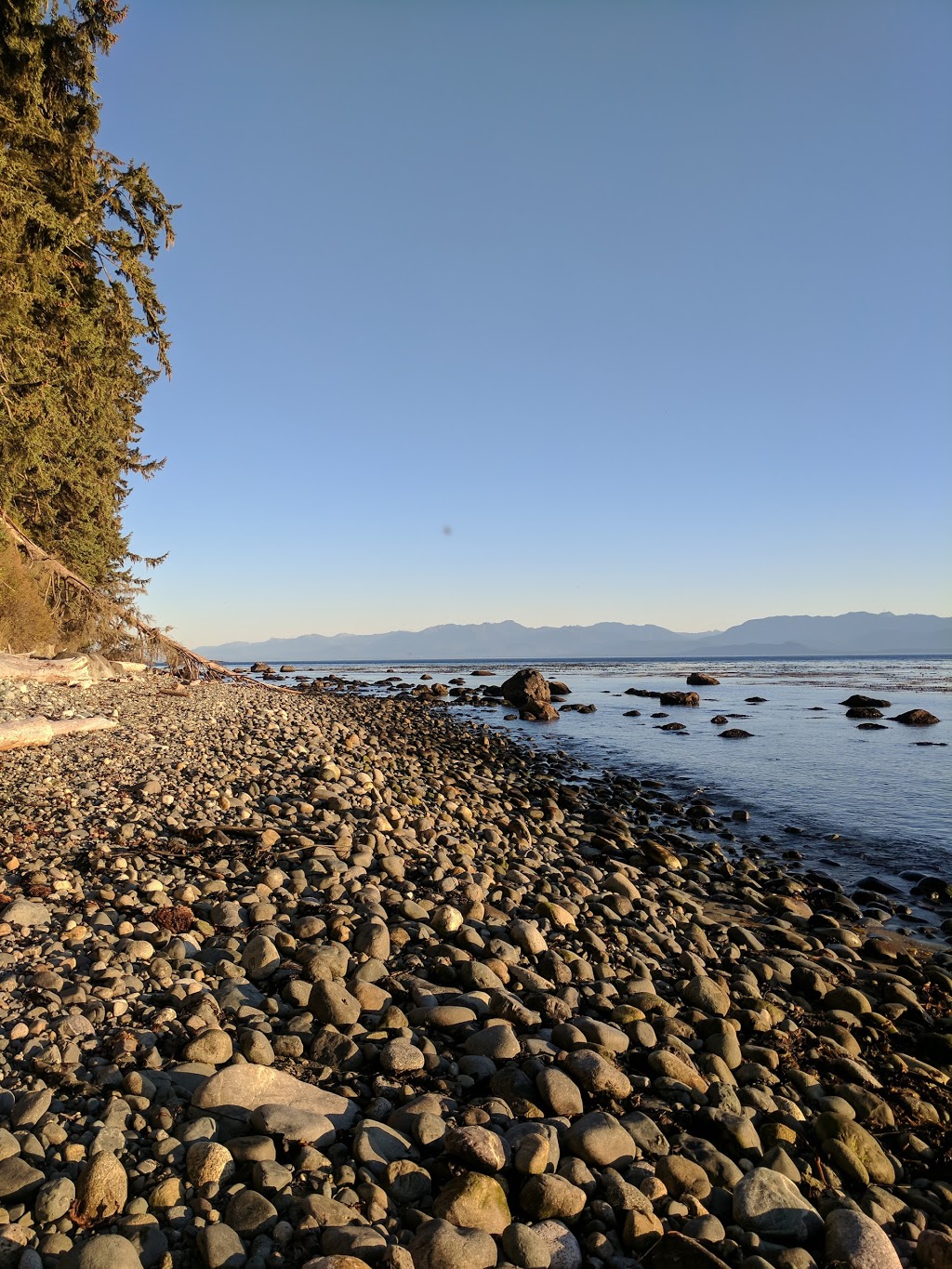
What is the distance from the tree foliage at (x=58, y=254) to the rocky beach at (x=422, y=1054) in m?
9.62

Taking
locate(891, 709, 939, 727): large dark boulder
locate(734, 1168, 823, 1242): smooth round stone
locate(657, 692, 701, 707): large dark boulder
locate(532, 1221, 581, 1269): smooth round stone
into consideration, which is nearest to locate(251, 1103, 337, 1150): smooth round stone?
locate(532, 1221, 581, 1269): smooth round stone

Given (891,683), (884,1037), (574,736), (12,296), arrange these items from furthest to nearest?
(891,683), (574,736), (12,296), (884,1037)

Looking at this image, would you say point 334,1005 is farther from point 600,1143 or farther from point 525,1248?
point 525,1248

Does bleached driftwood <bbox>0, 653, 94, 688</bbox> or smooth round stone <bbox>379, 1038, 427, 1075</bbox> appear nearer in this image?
smooth round stone <bbox>379, 1038, 427, 1075</bbox>

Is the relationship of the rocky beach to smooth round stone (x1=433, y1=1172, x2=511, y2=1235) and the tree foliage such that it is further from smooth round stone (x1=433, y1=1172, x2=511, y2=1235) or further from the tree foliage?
the tree foliage

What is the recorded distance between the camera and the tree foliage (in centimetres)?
1349

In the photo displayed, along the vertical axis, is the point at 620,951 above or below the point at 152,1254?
below

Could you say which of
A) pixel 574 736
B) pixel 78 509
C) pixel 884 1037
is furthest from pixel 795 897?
pixel 78 509

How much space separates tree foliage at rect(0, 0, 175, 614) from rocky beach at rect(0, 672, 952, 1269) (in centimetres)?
962

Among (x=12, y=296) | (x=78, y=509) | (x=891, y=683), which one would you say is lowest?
(x=891, y=683)

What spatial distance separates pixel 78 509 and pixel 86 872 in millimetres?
19564

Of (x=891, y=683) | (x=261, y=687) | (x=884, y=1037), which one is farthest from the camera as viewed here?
(x=891, y=683)

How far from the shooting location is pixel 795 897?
8.66 metres

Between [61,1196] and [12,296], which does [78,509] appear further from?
[61,1196]
